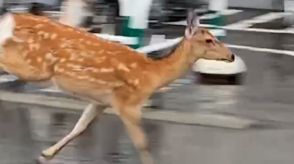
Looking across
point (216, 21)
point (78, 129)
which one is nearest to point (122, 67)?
point (78, 129)

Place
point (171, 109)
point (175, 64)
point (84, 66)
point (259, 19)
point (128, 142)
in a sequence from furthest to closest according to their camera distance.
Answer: point (259, 19), point (171, 109), point (128, 142), point (175, 64), point (84, 66)

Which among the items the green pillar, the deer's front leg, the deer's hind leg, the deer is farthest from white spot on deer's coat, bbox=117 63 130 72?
the green pillar

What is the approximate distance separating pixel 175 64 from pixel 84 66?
746mm

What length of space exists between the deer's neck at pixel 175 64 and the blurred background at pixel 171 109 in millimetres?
800

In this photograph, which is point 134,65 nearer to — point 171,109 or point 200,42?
point 200,42

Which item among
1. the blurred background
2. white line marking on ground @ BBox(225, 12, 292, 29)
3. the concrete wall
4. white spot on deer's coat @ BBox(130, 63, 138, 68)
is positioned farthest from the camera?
the concrete wall

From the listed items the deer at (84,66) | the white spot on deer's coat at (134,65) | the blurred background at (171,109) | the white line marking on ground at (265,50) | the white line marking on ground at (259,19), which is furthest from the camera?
the white line marking on ground at (259,19)

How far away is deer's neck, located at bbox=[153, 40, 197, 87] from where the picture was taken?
7.55 m

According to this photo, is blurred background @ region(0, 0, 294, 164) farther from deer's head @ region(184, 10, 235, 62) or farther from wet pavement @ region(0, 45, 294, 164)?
deer's head @ region(184, 10, 235, 62)

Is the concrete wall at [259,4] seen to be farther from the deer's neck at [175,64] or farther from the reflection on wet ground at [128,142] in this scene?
the deer's neck at [175,64]

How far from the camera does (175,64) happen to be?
7.60m

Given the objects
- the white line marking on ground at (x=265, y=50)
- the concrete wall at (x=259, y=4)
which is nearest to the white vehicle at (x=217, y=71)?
the white line marking on ground at (x=265, y=50)

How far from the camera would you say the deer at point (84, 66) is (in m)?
7.27

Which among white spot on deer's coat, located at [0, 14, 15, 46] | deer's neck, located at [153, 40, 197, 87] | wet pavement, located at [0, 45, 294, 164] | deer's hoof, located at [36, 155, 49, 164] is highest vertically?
white spot on deer's coat, located at [0, 14, 15, 46]
